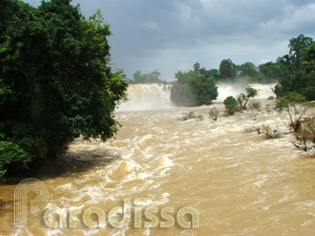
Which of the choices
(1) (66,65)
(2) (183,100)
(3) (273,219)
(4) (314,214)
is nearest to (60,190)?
(1) (66,65)

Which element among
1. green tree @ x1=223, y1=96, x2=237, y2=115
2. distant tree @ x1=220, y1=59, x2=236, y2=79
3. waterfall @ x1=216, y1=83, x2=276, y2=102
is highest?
distant tree @ x1=220, y1=59, x2=236, y2=79

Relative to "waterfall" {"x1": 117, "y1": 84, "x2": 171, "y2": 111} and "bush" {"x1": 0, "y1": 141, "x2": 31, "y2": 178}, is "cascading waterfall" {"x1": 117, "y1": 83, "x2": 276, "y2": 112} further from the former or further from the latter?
"bush" {"x1": 0, "y1": 141, "x2": 31, "y2": 178}

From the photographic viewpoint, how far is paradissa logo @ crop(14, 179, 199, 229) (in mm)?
5629

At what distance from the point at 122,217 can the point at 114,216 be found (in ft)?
0.69

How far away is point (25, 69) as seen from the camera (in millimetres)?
8250

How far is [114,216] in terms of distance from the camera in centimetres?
610

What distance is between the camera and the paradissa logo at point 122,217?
5582 mm

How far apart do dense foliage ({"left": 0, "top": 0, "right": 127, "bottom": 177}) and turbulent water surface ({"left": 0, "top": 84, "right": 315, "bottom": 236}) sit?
170cm

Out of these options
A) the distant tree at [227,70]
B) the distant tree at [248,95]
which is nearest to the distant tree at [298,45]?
the distant tree at [227,70]

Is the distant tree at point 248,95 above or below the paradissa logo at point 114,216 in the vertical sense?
above

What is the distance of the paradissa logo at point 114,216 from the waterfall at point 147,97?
40869 mm

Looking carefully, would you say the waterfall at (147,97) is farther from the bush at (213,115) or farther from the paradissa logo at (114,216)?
the paradissa logo at (114,216)

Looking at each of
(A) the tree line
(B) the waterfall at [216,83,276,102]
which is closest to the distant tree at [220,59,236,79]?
(A) the tree line

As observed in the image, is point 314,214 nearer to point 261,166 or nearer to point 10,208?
point 261,166
